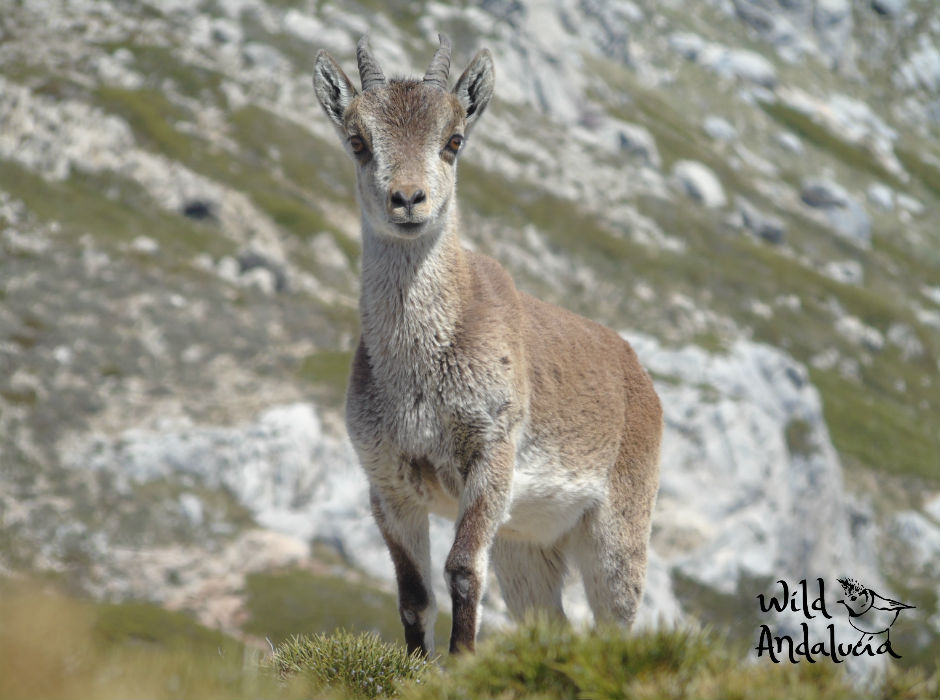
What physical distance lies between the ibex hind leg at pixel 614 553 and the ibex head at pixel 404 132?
4.41 metres

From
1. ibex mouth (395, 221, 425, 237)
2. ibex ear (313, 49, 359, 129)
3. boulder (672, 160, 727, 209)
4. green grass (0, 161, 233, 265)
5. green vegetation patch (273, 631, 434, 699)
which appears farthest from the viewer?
boulder (672, 160, 727, 209)

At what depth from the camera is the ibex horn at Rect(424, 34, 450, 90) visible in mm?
12055

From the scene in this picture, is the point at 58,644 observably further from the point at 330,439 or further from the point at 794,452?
the point at 794,452

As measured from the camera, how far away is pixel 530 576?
529 inches

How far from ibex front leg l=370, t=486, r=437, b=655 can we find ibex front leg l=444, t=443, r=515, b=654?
53 cm

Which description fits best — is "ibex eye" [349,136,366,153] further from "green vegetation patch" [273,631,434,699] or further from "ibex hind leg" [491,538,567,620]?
"ibex hind leg" [491,538,567,620]

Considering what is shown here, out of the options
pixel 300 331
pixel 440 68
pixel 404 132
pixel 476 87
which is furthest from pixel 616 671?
pixel 300 331

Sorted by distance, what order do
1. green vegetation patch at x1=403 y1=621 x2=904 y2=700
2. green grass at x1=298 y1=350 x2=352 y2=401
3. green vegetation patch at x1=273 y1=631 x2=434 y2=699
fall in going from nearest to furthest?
green vegetation patch at x1=403 y1=621 x2=904 y2=700 < green vegetation patch at x1=273 y1=631 x2=434 y2=699 < green grass at x1=298 y1=350 x2=352 y2=401

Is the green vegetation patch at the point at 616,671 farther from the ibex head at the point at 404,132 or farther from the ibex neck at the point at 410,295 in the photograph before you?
the ibex head at the point at 404,132

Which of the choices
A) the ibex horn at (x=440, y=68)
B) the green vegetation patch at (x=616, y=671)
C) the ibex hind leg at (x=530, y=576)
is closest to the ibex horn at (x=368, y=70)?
the ibex horn at (x=440, y=68)

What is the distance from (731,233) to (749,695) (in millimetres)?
177773

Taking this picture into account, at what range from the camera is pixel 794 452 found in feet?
339

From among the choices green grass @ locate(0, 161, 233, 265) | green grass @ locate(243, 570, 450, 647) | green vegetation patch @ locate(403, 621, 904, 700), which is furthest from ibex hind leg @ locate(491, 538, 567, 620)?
green grass @ locate(0, 161, 233, 265)

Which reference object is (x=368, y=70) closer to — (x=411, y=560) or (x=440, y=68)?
(x=440, y=68)
